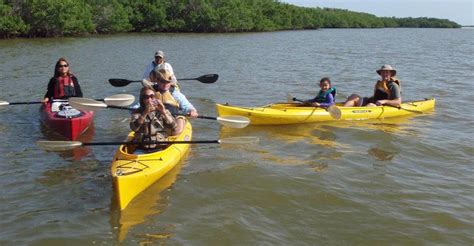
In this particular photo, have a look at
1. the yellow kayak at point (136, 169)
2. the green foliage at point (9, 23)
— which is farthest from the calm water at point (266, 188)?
the green foliage at point (9, 23)

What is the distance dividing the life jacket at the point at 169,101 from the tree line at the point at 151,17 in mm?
28997

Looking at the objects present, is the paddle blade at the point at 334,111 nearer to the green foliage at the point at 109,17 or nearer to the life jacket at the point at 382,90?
the life jacket at the point at 382,90

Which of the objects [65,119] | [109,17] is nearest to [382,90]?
[65,119]

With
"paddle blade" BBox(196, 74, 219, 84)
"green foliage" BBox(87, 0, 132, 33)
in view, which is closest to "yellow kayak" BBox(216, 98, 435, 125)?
"paddle blade" BBox(196, 74, 219, 84)

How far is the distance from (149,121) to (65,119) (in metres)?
Answer: 2.41

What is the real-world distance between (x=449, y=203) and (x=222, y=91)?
8.42m

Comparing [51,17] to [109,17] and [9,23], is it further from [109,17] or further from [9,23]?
[109,17]

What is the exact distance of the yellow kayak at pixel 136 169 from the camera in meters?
4.86

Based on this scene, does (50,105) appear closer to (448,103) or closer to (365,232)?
(365,232)

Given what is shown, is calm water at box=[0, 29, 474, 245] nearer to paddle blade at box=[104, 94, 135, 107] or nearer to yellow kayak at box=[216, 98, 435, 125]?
yellow kayak at box=[216, 98, 435, 125]

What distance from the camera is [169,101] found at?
21.7 ft

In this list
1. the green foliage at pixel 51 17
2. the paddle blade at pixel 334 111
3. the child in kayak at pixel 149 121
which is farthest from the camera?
the green foliage at pixel 51 17

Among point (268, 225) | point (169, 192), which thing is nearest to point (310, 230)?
point (268, 225)

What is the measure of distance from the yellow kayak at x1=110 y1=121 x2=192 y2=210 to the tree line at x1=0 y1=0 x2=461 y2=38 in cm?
2992
